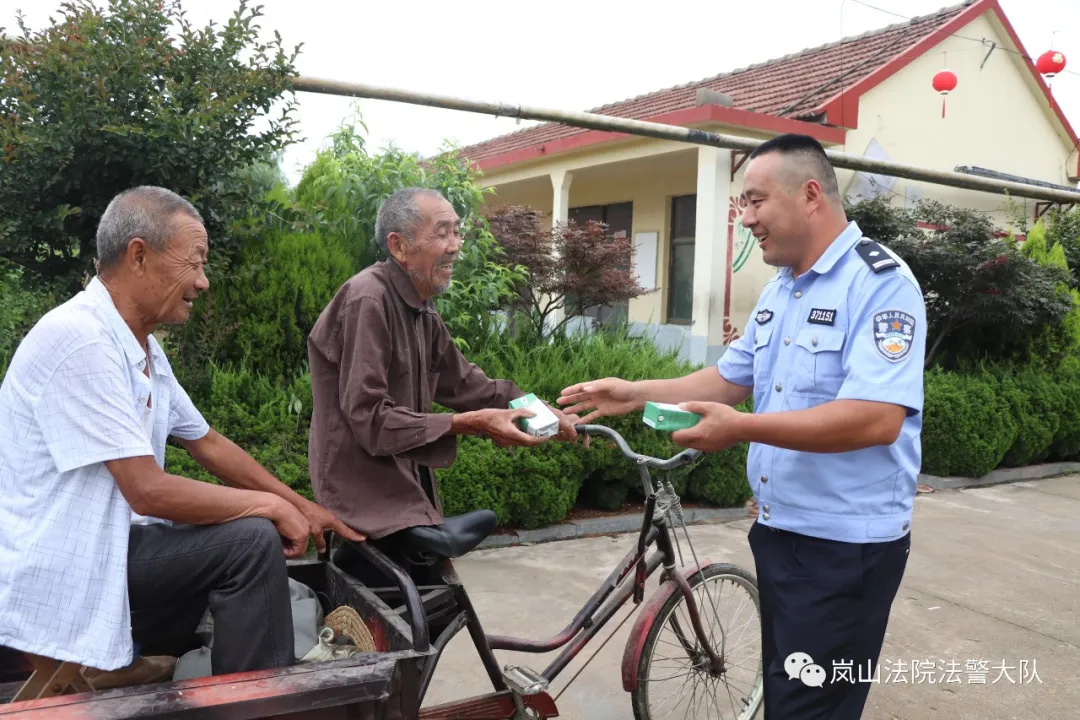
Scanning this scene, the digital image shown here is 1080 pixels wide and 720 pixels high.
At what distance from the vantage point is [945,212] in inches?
356

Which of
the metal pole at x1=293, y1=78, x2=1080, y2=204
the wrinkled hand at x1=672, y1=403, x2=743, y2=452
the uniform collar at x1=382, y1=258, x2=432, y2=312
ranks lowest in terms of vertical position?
the wrinkled hand at x1=672, y1=403, x2=743, y2=452

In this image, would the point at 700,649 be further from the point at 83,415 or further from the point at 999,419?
the point at 999,419

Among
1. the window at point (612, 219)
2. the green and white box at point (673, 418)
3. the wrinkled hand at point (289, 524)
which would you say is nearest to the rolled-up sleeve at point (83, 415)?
the wrinkled hand at point (289, 524)

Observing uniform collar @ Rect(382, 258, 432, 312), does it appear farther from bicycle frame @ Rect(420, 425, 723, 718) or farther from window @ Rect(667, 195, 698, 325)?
window @ Rect(667, 195, 698, 325)

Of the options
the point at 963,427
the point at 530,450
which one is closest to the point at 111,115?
the point at 530,450

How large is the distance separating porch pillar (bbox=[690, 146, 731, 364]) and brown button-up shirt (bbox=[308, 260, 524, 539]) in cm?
664

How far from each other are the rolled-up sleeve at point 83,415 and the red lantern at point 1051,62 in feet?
37.1

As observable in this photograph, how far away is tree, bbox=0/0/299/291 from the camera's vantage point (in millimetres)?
4234

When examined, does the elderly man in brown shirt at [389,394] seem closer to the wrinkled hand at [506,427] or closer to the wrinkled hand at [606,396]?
the wrinkled hand at [506,427]

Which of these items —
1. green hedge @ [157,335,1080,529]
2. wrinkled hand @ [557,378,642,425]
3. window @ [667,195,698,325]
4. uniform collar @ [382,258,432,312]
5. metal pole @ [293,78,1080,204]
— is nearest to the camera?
uniform collar @ [382,258,432,312]

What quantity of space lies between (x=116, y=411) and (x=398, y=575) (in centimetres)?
83

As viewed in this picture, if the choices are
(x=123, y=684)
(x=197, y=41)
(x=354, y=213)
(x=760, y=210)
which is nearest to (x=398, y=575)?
(x=123, y=684)

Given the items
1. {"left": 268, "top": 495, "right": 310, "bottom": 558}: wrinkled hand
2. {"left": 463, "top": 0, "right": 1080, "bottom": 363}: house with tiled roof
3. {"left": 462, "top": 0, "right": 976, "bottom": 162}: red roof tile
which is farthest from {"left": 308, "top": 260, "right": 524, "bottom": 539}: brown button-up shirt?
{"left": 462, "top": 0, "right": 976, "bottom": 162}: red roof tile

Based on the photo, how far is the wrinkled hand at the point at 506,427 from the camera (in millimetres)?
2447
